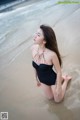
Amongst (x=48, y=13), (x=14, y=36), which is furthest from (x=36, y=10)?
(x=14, y=36)

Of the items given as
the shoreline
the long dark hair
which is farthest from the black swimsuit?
the shoreline

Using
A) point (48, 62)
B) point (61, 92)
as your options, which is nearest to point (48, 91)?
point (61, 92)

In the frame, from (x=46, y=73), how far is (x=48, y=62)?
14cm

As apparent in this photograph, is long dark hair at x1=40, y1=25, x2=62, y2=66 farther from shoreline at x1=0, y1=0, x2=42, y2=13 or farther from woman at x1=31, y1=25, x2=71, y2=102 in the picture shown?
shoreline at x1=0, y1=0, x2=42, y2=13

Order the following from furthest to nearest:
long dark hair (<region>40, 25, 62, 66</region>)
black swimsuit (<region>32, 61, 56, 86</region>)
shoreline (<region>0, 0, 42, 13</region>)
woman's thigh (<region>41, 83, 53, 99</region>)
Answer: shoreline (<region>0, 0, 42, 13</region>) → woman's thigh (<region>41, 83, 53, 99</region>) → black swimsuit (<region>32, 61, 56, 86</region>) → long dark hair (<region>40, 25, 62, 66</region>)

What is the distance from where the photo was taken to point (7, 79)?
330cm

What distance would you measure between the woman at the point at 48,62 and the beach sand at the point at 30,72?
0.16 meters

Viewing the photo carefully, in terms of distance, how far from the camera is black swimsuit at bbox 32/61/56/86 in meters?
2.48

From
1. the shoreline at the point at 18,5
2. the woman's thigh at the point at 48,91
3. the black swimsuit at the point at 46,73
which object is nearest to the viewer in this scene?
the black swimsuit at the point at 46,73

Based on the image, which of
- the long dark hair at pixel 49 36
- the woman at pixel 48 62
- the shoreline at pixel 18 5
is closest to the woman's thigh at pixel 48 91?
the woman at pixel 48 62

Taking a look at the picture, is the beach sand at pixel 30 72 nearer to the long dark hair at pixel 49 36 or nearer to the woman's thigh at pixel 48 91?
the woman's thigh at pixel 48 91

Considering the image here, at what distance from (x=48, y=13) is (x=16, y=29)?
4.28 feet

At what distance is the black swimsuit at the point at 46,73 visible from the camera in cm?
248

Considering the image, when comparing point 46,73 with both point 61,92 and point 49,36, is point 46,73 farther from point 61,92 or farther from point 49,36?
point 49,36
